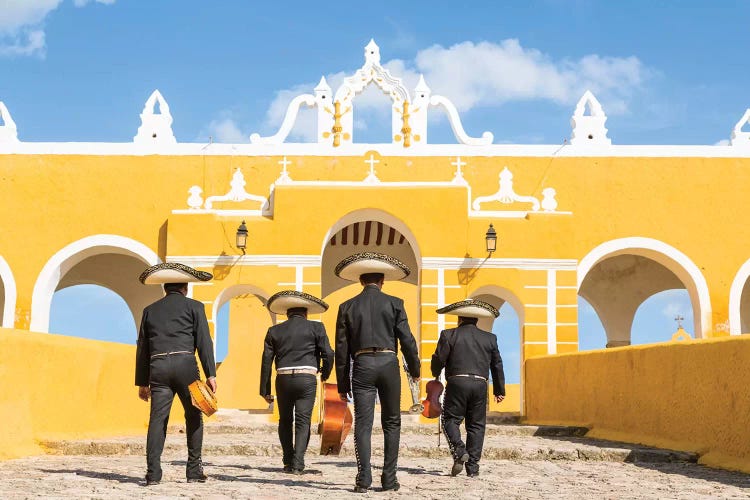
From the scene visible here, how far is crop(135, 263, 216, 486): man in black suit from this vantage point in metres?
6.47

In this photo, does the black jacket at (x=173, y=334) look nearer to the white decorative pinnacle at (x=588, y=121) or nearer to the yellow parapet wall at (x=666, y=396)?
the yellow parapet wall at (x=666, y=396)

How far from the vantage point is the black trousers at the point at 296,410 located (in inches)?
281

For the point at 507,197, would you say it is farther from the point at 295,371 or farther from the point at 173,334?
the point at 173,334

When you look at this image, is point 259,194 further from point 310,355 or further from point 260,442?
point 310,355

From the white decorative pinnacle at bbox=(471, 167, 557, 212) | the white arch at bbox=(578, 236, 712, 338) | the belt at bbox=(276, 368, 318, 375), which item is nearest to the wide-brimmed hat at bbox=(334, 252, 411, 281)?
the belt at bbox=(276, 368, 318, 375)

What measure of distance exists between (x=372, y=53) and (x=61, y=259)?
6828mm

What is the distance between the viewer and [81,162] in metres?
16.9

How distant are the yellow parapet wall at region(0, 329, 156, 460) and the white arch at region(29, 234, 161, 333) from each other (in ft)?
16.2

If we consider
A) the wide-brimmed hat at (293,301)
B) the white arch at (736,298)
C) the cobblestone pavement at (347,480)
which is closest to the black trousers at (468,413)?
the cobblestone pavement at (347,480)

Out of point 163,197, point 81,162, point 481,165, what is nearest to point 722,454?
point 481,165

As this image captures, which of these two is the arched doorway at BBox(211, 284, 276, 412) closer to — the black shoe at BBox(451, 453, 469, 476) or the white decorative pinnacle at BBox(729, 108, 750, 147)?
the white decorative pinnacle at BBox(729, 108, 750, 147)

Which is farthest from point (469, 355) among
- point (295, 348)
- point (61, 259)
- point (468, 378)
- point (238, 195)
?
point (61, 259)

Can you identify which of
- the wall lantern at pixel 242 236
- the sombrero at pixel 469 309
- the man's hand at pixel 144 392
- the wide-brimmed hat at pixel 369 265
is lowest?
the man's hand at pixel 144 392

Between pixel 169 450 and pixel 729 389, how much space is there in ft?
18.0
